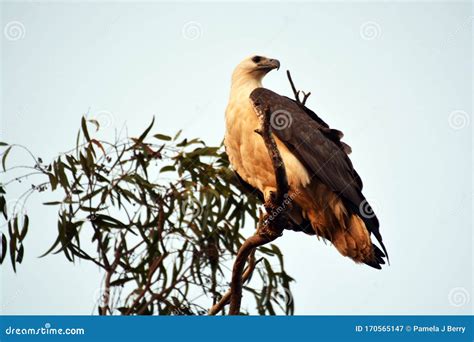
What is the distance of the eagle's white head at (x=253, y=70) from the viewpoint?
564 cm

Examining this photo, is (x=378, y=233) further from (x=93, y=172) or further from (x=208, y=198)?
(x=93, y=172)

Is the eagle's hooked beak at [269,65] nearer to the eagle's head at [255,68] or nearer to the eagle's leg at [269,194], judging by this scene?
the eagle's head at [255,68]

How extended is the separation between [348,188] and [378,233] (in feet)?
1.04

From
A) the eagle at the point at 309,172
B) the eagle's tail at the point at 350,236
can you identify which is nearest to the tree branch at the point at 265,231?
the eagle at the point at 309,172

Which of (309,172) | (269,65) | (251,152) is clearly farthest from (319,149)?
(269,65)

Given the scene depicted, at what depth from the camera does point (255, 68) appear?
569 centimetres

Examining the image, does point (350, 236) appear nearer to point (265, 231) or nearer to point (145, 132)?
point (265, 231)

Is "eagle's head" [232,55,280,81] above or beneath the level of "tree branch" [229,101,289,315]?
above

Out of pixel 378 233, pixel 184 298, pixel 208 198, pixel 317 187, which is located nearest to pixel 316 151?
pixel 317 187

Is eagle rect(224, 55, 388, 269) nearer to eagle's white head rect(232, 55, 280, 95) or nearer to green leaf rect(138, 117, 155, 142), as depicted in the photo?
eagle's white head rect(232, 55, 280, 95)

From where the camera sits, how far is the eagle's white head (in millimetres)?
5637

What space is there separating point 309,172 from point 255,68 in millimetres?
995

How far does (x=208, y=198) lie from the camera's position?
580 centimetres

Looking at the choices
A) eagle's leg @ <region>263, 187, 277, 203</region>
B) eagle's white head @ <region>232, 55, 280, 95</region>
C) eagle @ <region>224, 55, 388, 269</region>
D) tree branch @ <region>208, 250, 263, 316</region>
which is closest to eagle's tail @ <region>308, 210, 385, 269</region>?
eagle @ <region>224, 55, 388, 269</region>
